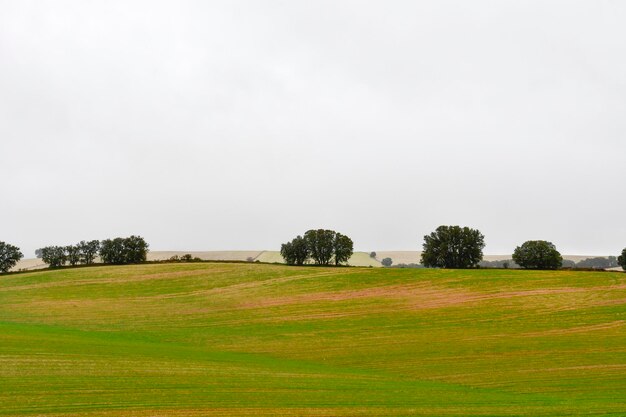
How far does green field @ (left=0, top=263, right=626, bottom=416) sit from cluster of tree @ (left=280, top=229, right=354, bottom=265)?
25.8m

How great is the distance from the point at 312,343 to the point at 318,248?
6500 cm

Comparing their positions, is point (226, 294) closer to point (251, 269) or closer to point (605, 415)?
point (251, 269)

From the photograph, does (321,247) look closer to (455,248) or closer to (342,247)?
(342,247)

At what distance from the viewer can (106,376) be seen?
19609 mm

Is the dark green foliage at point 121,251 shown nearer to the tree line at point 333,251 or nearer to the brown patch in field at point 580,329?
the tree line at point 333,251

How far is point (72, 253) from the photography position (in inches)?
4060

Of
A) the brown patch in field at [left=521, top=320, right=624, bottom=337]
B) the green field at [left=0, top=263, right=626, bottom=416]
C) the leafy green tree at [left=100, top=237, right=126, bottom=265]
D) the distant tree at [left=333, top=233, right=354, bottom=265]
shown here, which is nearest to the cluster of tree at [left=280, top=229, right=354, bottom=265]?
the distant tree at [left=333, top=233, right=354, bottom=265]

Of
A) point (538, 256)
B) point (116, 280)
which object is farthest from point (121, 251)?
point (538, 256)

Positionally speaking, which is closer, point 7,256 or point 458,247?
point 458,247

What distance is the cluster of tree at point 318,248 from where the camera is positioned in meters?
99.6

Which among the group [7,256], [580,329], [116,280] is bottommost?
[580,329]

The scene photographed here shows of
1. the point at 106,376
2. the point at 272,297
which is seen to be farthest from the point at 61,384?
the point at 272,297

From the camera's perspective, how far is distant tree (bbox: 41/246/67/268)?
101 m

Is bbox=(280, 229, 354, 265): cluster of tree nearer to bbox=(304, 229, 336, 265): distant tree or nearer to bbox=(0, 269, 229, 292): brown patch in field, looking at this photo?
bbox=(304, 229, 336, 265): distant tree
